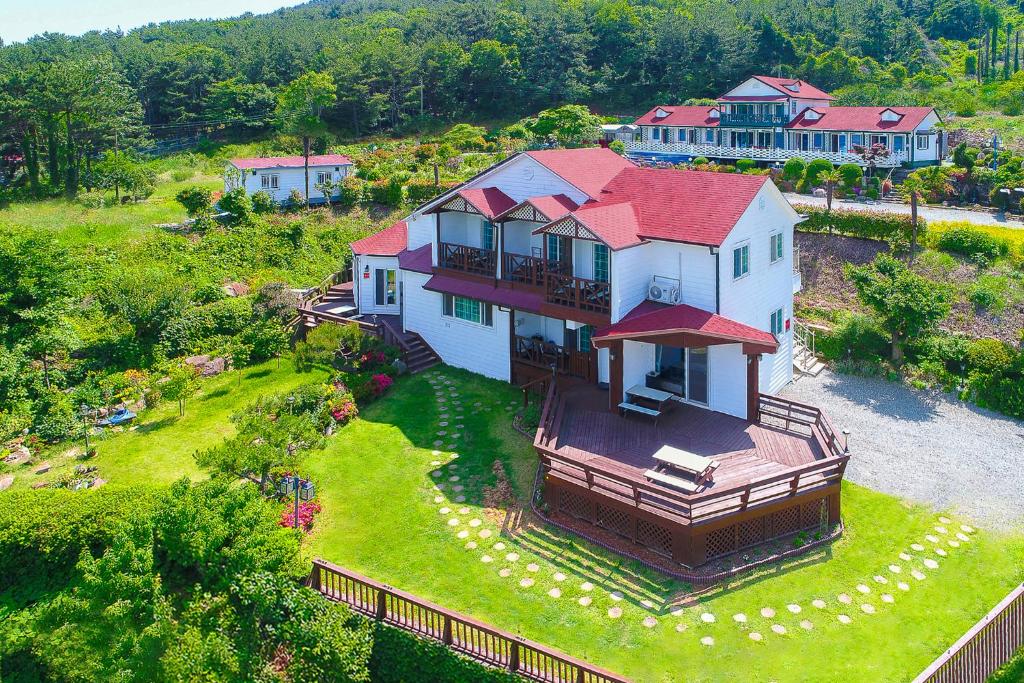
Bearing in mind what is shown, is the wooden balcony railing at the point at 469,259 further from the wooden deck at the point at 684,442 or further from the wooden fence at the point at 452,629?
the wooden fence at the point at 452,629

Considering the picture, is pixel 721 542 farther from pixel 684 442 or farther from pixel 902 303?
pixel 902 303

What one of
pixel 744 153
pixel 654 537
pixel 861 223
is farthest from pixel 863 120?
pixel 654 537

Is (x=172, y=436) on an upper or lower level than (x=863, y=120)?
lower

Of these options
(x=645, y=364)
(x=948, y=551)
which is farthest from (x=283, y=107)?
(x=948, y=551)

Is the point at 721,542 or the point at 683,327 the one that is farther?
the point at 683,327

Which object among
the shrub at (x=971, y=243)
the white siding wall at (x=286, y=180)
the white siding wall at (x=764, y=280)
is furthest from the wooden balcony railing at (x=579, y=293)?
the white siding wall at (x=286, y=180)

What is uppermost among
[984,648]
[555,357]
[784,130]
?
[784,130]

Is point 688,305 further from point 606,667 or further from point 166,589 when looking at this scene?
point 166,589
